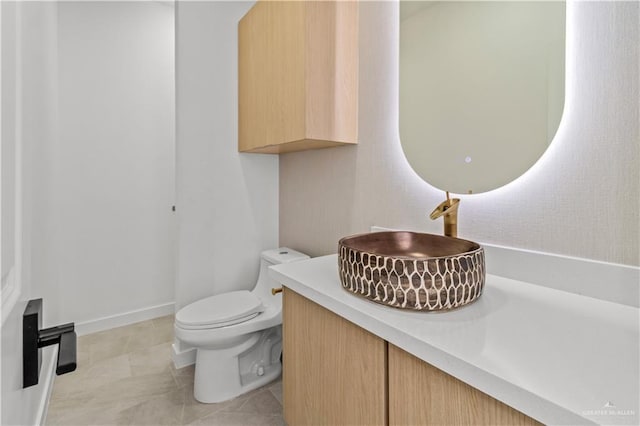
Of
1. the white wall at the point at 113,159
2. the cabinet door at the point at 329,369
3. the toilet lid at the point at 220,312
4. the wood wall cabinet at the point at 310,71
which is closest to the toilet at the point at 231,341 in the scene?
the toilet lid at the point at 220,312

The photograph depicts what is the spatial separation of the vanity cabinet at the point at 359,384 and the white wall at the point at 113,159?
1.88m

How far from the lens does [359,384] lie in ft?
2.41

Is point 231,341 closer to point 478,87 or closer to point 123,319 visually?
point 123,319

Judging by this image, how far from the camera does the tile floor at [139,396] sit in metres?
1.41

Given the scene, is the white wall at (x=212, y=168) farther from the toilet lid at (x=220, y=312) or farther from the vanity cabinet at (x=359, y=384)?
the vanity cabinet at (x=359, y=384)

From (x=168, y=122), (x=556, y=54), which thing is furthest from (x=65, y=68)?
(x=556, y=54)

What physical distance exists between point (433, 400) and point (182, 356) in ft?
5.57

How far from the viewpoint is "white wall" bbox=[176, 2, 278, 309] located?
70.3 inches

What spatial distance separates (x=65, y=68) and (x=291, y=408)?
8.22 feet

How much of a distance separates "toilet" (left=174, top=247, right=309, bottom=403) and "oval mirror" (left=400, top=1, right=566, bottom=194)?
0.99 metres

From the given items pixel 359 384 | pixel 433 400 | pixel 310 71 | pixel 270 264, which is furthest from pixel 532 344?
pixel 270 264

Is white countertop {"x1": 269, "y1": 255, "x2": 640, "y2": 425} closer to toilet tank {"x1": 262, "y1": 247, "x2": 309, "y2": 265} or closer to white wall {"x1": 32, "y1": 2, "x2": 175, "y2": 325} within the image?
toilet tank {"x1": 262, "y1": 247, "x2": 309, "y2": 265}

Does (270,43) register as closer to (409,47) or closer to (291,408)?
(409,47)

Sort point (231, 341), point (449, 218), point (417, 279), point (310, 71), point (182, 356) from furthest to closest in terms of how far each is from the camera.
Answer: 1. point (182, 356)
2. point (231, 341)
3. point (310, 71)
4. point (449, 218)
5. point (417, 279)
